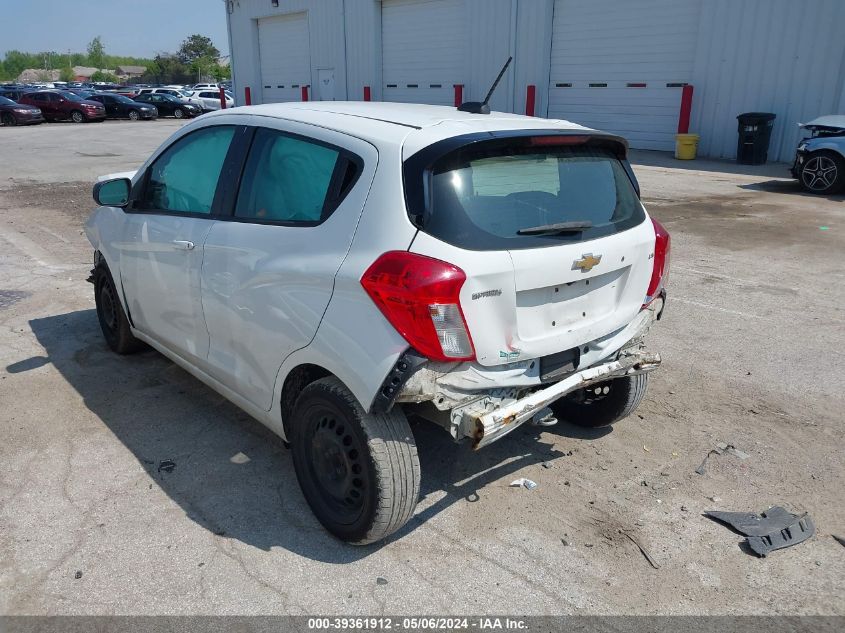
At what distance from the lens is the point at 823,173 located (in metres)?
12.4

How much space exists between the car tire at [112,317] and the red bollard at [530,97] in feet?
57.3

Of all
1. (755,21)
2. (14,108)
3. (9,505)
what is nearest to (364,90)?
(755,21)

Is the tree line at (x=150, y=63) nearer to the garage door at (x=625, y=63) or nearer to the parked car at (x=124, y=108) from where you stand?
the parked car at (x=124, y=108)

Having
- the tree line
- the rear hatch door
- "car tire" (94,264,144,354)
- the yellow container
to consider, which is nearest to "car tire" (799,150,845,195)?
the yellow container

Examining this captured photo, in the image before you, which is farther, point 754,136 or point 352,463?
point 754,136

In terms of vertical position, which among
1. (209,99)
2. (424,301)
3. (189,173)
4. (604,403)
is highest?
(189,173)

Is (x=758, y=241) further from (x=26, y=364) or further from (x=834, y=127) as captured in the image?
(x=26, y=364)

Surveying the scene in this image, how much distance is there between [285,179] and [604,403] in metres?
2.20

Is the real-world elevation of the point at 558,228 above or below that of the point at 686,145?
above

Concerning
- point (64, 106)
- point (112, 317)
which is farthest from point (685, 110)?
point (64, 106)

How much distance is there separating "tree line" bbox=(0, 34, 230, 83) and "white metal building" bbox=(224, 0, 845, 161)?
73633mm

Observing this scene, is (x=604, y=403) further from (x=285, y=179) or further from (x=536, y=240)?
(x=285, y=179)

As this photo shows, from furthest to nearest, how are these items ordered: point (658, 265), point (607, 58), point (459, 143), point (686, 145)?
point (607, 58), point (686, 145), point (658, 265), point (459, 143)

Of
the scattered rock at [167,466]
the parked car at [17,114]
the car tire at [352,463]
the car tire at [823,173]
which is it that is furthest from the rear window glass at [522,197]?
the parked car at [17,114]
